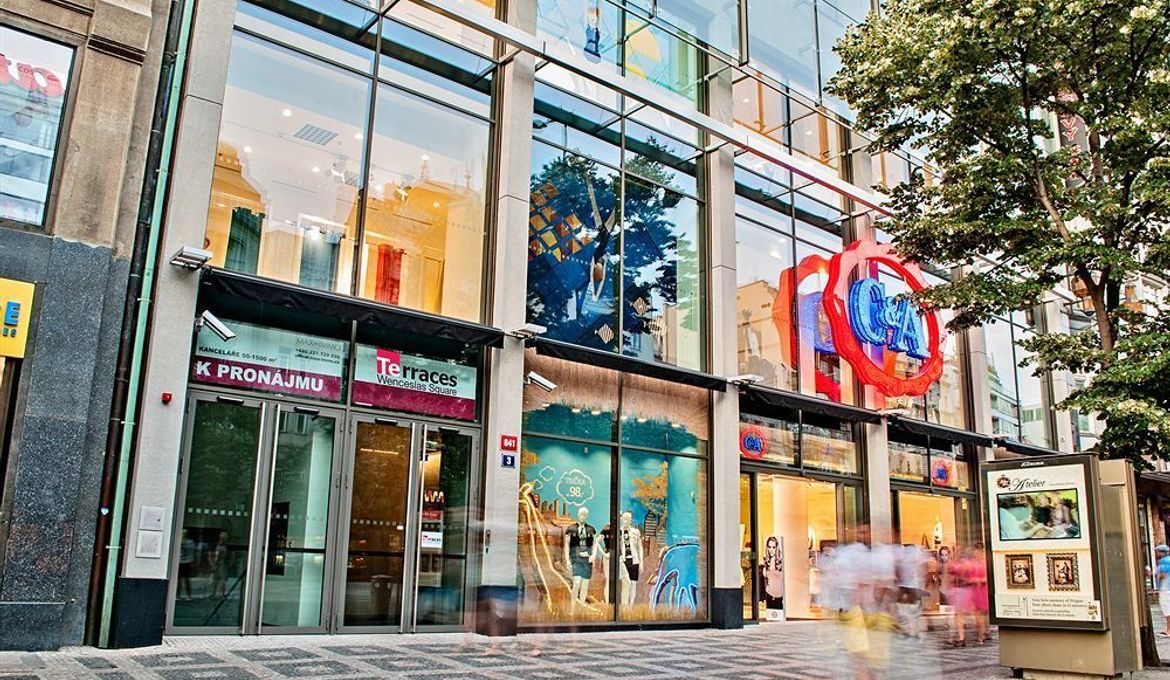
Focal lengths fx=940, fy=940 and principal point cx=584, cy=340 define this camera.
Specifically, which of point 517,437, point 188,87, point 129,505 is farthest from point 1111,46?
point 129,505

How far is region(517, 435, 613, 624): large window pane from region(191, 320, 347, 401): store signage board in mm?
3183

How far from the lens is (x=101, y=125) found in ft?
34.1

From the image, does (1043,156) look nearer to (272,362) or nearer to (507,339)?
(507,339)

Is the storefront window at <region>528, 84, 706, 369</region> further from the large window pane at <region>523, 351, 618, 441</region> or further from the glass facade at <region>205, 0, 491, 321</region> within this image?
the glass facade at <region>205, 0, 491, 321</region>

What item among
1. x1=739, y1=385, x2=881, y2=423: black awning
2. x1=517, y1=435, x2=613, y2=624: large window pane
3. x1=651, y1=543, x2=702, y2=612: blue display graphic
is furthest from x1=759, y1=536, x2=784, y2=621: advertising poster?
x1=517, y1=435, x2=613, y2=624: large window pane

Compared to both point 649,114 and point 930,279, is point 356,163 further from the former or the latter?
point 930,279

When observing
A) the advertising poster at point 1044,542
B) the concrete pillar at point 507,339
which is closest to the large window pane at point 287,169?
the concrete pillar at point 507,339

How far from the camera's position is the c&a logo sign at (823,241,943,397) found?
19.3 m

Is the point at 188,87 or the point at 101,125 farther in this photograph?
the point at 188,87

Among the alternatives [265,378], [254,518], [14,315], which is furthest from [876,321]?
[14,315]

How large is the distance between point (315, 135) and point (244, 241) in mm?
1940

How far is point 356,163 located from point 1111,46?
10751 mm

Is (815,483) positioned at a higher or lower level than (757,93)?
lower

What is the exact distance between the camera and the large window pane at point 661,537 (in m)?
15.0
